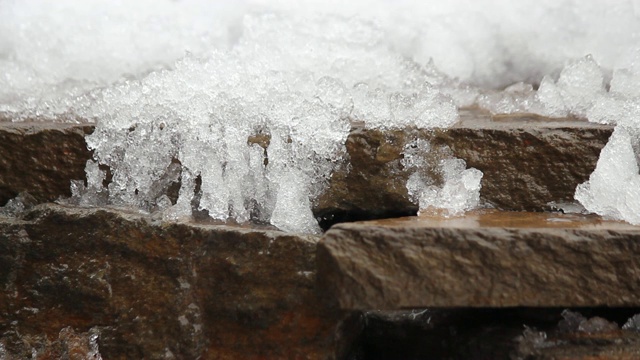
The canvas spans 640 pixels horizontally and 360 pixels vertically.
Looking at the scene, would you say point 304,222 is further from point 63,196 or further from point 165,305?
point 63,196

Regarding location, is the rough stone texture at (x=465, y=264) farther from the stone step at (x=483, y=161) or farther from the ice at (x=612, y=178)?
the stone step at (x=483, y=161)

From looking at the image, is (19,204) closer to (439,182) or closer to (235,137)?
(235,137)

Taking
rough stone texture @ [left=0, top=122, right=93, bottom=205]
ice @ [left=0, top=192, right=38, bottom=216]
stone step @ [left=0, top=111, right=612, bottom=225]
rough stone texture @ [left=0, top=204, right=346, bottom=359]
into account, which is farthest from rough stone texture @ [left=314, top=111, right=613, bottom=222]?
ice @ [left=0, top=192, right=38, bottom=216]

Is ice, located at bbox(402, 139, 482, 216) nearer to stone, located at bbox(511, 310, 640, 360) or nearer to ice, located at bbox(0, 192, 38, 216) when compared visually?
stone, located at bbox(511, 310, 640, 360)

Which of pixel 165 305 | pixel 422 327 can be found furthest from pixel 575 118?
pixel 165 305

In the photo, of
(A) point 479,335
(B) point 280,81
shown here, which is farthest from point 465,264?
(B) point 280,81
